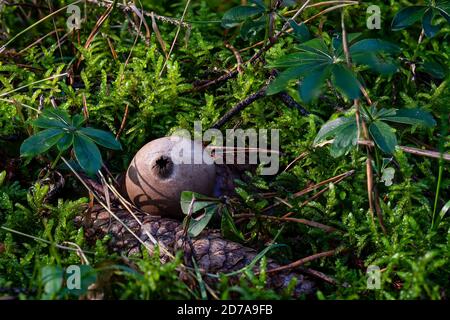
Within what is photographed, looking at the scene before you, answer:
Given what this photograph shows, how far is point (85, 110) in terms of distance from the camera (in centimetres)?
278

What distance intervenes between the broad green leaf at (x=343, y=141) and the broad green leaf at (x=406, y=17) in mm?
672

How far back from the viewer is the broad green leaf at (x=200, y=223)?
88.0 inches

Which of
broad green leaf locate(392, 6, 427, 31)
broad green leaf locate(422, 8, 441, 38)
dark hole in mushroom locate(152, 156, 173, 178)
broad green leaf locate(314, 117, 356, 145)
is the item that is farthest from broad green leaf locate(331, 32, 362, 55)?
dark hole in mushroom locate(152, 156, 173, 178)

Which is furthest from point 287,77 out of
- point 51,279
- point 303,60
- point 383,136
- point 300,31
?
point 51,279

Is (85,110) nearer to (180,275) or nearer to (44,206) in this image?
(44,206)

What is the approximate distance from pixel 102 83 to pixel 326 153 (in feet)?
3.83

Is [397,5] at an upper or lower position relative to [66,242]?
upper

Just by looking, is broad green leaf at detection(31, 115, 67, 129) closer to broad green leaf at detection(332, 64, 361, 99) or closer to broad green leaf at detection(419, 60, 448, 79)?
broad green leaf at detection(332, 64, 361, 99)

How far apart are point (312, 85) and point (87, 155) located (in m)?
0.93

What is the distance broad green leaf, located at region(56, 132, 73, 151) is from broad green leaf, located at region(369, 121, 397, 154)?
3.86 feet

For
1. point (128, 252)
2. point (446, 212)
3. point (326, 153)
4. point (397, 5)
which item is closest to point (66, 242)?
point (128, 252)

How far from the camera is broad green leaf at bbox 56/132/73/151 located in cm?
231

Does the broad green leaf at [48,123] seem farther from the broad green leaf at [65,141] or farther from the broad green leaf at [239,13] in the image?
the broad green leaf at [239,13]

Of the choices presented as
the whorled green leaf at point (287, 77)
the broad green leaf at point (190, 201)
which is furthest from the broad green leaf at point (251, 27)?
the broad green leaf at point (190, 201)
